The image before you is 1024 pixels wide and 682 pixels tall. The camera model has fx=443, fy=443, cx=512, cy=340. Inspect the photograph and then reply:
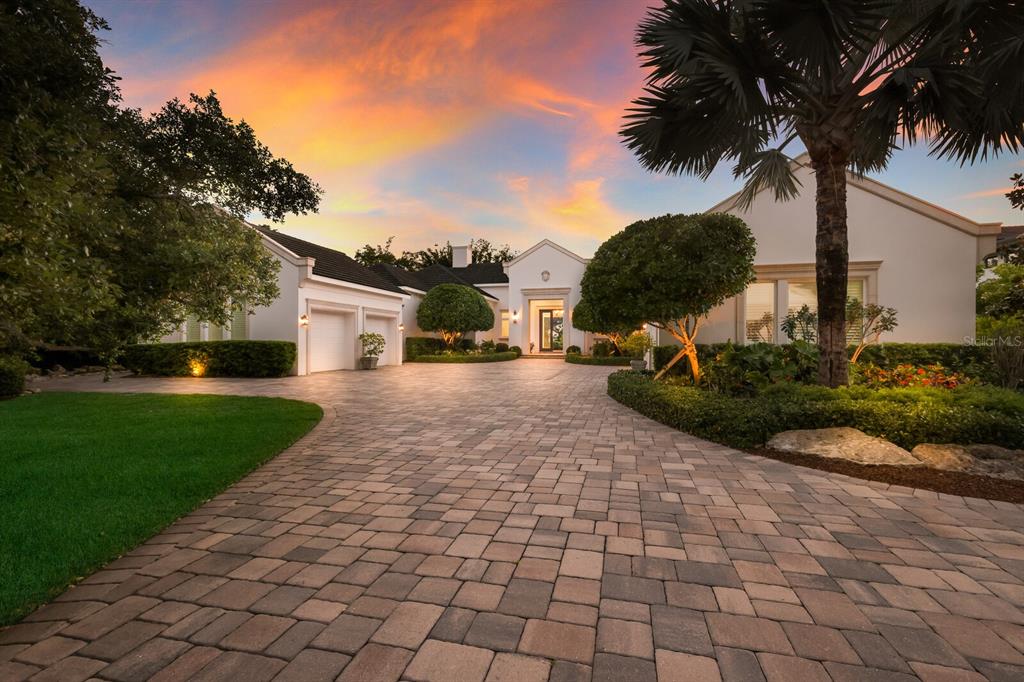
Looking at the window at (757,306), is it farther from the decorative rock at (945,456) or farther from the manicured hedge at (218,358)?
the manicured hedge at (218,358)

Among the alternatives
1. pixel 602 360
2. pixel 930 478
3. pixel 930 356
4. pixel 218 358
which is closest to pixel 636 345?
pixel 602 360

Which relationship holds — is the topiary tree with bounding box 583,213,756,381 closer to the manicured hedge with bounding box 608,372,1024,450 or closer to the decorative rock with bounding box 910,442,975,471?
the manicured hedge with bounding box 608,372,1024,450

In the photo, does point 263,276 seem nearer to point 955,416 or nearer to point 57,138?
point 57,138

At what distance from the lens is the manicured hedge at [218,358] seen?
14.1m

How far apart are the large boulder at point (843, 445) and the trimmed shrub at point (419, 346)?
63.7 ft

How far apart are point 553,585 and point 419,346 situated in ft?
69.9

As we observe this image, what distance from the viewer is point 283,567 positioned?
2.68 metres

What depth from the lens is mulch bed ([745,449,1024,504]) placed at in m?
3.95

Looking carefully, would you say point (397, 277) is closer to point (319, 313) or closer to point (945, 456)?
point (319, 313)

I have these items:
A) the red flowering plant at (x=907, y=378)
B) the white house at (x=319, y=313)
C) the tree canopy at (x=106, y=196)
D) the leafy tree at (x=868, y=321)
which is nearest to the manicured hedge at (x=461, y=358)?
the white house at (x=319, y=313)

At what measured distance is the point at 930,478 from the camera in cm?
431

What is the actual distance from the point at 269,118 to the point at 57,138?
24.1ft

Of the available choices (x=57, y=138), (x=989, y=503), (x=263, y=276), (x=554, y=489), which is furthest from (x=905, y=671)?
(x=263, y=276)

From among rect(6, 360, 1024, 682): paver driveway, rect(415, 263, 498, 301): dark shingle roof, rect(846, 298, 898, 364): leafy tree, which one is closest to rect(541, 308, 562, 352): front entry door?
rect(415, 263, 498, 301): dark shingle roof
